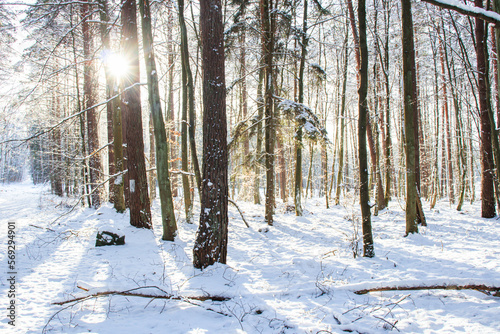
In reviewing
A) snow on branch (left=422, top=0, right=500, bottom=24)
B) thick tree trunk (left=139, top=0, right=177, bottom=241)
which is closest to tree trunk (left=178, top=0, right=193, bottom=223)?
thick tree trunk (left=139, top=0, right=177, bottom=241)

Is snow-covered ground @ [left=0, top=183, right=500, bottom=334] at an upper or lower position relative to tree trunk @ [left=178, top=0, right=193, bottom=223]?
lower

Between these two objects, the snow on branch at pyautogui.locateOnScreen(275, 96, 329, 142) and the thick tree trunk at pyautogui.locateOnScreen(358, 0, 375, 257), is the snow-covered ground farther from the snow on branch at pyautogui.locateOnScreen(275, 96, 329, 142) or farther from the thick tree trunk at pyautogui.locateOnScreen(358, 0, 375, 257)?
the snow on branch at pyautogui.locateOnScreen(275, 96, 329, 142)

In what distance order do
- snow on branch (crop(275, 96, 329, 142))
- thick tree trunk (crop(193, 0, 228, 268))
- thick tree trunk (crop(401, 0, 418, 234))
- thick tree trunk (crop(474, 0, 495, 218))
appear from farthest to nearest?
thick tree trunk (crop(474, 0, 495, 218))
snow on branch (crop(275, 96, 329, 142))
thick tree trunk (crop(401, 0, 418, 234))
thick tree trunk (crop(193, 0, 228, 268))

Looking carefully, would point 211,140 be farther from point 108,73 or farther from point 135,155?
point 108,73

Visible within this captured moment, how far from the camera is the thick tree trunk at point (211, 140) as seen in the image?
14.6ft

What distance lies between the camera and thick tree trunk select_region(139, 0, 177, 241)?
239 inches

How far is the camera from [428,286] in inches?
132

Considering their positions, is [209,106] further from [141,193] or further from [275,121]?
[275,121]

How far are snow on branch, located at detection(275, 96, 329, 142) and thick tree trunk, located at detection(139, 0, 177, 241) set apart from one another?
434 cm

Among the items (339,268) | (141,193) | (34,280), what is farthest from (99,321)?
(141,193)

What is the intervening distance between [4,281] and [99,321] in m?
2.20

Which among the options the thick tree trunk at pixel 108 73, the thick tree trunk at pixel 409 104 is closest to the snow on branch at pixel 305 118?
the thick tree trunk at pixel 409 104

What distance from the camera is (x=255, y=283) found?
13.7 feet

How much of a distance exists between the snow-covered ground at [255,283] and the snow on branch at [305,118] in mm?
3500
